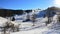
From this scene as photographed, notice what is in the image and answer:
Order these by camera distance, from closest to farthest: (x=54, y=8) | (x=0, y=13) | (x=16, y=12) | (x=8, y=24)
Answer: (x=8, y=24)
(x=0, y=13)
(x=54, y=8)
(x=16, y=12)

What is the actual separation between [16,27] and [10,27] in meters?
0.94

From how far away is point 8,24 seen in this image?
2250cm

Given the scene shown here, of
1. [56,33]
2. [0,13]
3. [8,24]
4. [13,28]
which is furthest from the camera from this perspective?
[0,13]

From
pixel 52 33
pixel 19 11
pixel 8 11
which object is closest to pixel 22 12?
pixel 19 11

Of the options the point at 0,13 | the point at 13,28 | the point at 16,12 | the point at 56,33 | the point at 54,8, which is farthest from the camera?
the point at 16,12

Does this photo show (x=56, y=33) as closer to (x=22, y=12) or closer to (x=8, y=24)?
(x=8, y=24)

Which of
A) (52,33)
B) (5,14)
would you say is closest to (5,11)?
(5,14)

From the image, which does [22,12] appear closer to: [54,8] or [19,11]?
[19,11]

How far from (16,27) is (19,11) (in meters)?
45.4

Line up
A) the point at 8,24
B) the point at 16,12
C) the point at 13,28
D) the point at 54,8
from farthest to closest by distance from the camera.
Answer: the point at 16,12 → the point at 54,8 → the point at 8,24 → the point at 13,28

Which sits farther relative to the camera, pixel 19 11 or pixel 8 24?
pixel 19 11

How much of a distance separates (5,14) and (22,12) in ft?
46.8

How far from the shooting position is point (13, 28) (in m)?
21.0

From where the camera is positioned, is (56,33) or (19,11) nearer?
(56,33)
